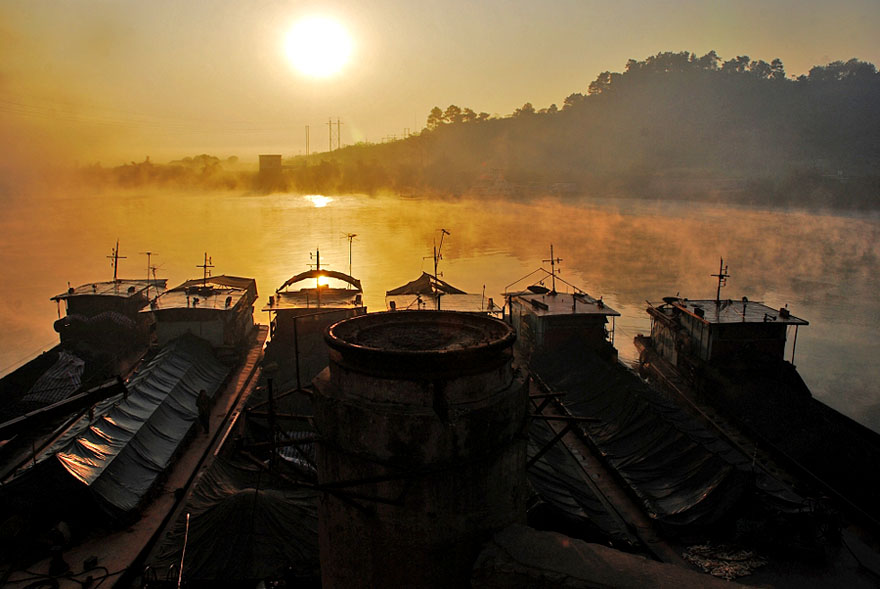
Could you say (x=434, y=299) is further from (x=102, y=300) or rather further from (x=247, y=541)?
(x=247, y=541)

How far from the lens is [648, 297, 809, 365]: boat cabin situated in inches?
894

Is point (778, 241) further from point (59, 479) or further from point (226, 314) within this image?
point (59, 479)

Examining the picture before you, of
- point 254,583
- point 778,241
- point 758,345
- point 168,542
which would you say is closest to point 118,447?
point 168,542

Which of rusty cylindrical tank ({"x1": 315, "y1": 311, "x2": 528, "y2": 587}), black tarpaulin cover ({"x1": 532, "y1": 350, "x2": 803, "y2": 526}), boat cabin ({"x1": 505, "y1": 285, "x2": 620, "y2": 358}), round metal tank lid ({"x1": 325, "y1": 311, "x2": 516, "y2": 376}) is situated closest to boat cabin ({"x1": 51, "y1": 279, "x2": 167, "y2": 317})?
boat cabin ({"x1": 505, "y1": 285, "x2": 620, "y2": 358})

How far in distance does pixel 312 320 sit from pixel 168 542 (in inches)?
567

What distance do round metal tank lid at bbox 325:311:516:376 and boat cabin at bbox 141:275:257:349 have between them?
22.4 meters

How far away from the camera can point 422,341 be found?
573 centimetres

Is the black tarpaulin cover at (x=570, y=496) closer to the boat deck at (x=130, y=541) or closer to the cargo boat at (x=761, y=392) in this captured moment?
the cargo boat at (x=761, y=392)

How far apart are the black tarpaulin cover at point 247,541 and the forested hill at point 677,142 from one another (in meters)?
83.5

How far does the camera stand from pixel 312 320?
26281 mm

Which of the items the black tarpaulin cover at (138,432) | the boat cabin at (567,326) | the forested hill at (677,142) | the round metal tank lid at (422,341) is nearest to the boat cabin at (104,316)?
the black tarpaulin cover at (138,432)

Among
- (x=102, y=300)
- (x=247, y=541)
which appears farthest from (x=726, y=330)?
(x=102, y=300)

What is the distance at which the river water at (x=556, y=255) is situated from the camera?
39.4m

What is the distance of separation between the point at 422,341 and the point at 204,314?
75.9 feet
